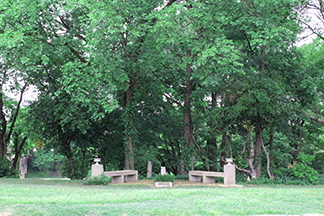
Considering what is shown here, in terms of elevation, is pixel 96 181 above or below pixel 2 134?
below

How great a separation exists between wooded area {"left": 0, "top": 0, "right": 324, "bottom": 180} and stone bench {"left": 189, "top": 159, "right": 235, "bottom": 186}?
1.64m

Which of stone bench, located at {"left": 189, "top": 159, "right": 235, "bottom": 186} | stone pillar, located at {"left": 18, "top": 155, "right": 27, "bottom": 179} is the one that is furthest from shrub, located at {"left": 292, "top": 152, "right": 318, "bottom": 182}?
stone pillar, located at {"left": 18, "top": 155, "right": 27, "bottom": 179}

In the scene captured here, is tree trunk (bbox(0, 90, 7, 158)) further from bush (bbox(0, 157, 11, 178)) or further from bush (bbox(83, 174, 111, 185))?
bush (bbox(83, 174, 111, 185))

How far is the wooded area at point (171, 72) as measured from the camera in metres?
13.9

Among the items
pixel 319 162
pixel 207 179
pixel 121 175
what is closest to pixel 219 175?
pixel 207 179

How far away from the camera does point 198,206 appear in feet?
25.4

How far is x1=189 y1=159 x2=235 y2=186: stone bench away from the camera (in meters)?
13.7

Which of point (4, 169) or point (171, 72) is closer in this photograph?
point (171, 72)

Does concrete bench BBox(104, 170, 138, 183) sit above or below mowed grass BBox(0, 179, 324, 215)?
above

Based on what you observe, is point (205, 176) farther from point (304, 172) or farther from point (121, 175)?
point (304, 172)

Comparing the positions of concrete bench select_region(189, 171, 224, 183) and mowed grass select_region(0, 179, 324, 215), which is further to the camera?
concrete bench select_region(189, 171, 224, 183)

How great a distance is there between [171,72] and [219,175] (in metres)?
6.51

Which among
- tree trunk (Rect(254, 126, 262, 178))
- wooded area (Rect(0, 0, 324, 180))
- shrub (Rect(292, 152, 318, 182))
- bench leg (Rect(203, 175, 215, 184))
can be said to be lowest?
bench leg (Rect(203, 175, 215, 184))

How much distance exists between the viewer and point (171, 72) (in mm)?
18312
